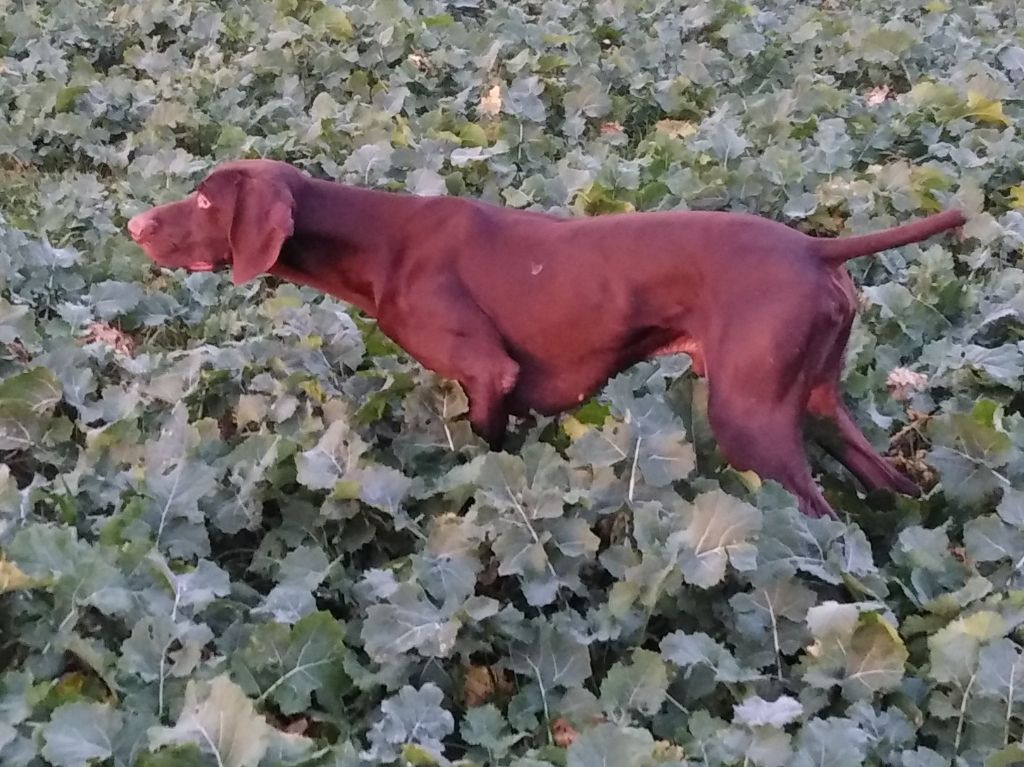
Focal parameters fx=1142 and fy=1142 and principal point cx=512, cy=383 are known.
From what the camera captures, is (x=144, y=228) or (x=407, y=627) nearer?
(x=407, y=627)

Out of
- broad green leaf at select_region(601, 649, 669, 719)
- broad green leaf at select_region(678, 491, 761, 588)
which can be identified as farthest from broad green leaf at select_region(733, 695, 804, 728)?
broad green leaf at select_region(678, 491, 761, 588)

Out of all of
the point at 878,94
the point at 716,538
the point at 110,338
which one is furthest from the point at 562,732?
the point at 878,94

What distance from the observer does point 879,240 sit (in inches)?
112

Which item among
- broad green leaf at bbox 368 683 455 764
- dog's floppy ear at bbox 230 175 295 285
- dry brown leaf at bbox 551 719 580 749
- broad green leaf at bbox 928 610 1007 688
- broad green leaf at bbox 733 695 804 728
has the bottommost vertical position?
dry brown leaf at bbox 551 719 580 749

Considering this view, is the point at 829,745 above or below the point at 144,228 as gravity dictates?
below

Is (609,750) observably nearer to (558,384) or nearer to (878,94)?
(558,384)

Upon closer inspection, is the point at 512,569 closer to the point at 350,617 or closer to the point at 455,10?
the point at 350,617

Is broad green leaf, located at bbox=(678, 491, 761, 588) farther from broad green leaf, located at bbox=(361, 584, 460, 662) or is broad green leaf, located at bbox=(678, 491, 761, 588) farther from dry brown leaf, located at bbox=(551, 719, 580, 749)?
broad green leaf, located at bbox=(361, 584, 460, 662)

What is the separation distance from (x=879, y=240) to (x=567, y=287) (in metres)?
0.80

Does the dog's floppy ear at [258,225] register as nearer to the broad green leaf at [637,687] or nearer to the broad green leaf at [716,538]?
the broad green leaf at [716,538]

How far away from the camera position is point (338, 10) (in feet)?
21.1

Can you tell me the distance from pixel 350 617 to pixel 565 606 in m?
0.50

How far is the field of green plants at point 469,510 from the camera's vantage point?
2.27 metres

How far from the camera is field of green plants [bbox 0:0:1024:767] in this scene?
227 centimetres
